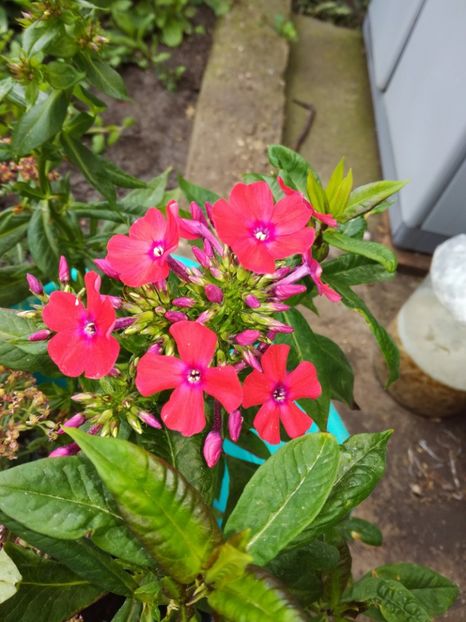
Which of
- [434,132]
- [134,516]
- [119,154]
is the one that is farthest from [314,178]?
[119,154]

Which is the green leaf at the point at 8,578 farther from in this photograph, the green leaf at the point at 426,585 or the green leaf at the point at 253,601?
the green leaf at the point at 426,585

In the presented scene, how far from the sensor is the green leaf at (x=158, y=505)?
30.0 inches

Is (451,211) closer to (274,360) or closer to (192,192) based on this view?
(192,192)

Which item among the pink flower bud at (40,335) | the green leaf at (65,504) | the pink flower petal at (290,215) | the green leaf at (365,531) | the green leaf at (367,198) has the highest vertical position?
the pink flower petal at (290,215)

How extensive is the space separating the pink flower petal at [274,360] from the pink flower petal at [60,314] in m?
0.28

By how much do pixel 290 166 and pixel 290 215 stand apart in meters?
0.35

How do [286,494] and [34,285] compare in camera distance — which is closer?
[286,494]

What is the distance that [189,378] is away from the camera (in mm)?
861

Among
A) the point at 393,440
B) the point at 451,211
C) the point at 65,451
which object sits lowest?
the point at 393,440

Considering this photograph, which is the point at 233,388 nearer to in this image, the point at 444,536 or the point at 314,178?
the point at 314,178

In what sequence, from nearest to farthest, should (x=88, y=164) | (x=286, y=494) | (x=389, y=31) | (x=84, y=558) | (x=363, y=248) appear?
(x=286, y=494), (x=84, y=558), (x=363, y=248), (x=88, y=164), (x=389, y=31)

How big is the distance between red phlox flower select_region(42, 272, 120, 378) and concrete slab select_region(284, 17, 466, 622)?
60.5 inches

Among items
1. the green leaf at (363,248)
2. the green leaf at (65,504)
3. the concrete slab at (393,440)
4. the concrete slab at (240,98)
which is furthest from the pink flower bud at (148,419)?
the concrete slab at (240,98)

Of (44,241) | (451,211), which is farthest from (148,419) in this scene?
(451,211)
